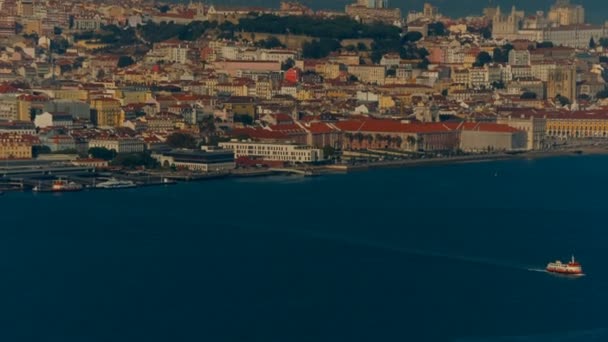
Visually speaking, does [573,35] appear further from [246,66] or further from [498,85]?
[246,66]

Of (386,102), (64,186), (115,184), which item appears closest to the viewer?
(64,186)

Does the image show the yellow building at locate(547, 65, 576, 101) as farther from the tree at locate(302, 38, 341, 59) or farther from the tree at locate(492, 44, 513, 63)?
the tree at locate(302, 38, 341, 59)

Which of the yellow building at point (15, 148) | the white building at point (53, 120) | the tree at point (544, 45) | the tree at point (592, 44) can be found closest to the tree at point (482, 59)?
the tree at point (544, 45)

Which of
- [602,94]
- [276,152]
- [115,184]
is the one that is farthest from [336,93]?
[115,184]

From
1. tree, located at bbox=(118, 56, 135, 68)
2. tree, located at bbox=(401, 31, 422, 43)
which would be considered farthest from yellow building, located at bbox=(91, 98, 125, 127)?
tree, located at bbox=(401, 31, 422, 43)

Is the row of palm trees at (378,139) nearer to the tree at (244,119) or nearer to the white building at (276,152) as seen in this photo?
the tree at (244,119)

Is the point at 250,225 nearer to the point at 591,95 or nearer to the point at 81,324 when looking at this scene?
the point at 81,324

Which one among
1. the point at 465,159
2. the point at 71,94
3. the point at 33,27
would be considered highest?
the point at 33,27
